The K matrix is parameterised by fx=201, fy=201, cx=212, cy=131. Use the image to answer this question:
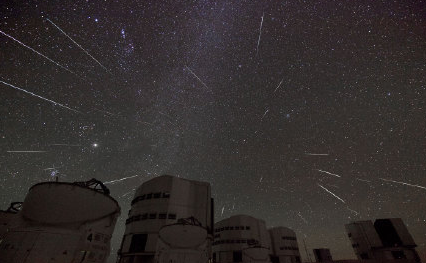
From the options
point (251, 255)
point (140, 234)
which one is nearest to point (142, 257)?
point (140, 234)

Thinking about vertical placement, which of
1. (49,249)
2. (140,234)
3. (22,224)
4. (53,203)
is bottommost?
(49,249)

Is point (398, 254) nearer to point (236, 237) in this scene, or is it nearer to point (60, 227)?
point (236, 237)

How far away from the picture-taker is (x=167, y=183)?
35.4 metres

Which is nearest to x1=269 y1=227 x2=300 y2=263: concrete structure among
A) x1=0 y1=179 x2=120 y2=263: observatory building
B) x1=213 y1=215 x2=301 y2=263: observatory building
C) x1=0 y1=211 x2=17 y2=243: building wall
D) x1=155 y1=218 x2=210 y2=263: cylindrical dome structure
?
x1=213 y1=215 x2=301 y2=263: observatory building

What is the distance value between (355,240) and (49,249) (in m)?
66.0

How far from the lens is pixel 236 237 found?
52.8 metres

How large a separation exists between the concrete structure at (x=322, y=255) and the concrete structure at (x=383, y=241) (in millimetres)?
22387

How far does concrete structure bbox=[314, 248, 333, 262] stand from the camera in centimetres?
7000

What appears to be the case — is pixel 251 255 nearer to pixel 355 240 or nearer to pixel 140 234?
pixel 140 234

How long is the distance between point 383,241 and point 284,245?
80.3 ft

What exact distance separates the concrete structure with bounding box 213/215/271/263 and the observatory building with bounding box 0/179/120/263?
44957mm

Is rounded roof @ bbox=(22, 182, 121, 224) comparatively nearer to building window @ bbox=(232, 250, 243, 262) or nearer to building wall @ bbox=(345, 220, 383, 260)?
building window @ bbox=(232, 250, 243, 262)

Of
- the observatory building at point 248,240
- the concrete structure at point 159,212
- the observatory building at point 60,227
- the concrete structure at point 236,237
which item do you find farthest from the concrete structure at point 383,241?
the observatory building at point 60,227

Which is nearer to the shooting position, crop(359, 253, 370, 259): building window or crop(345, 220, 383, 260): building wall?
crop(345, 220, 383, 260): building wall
